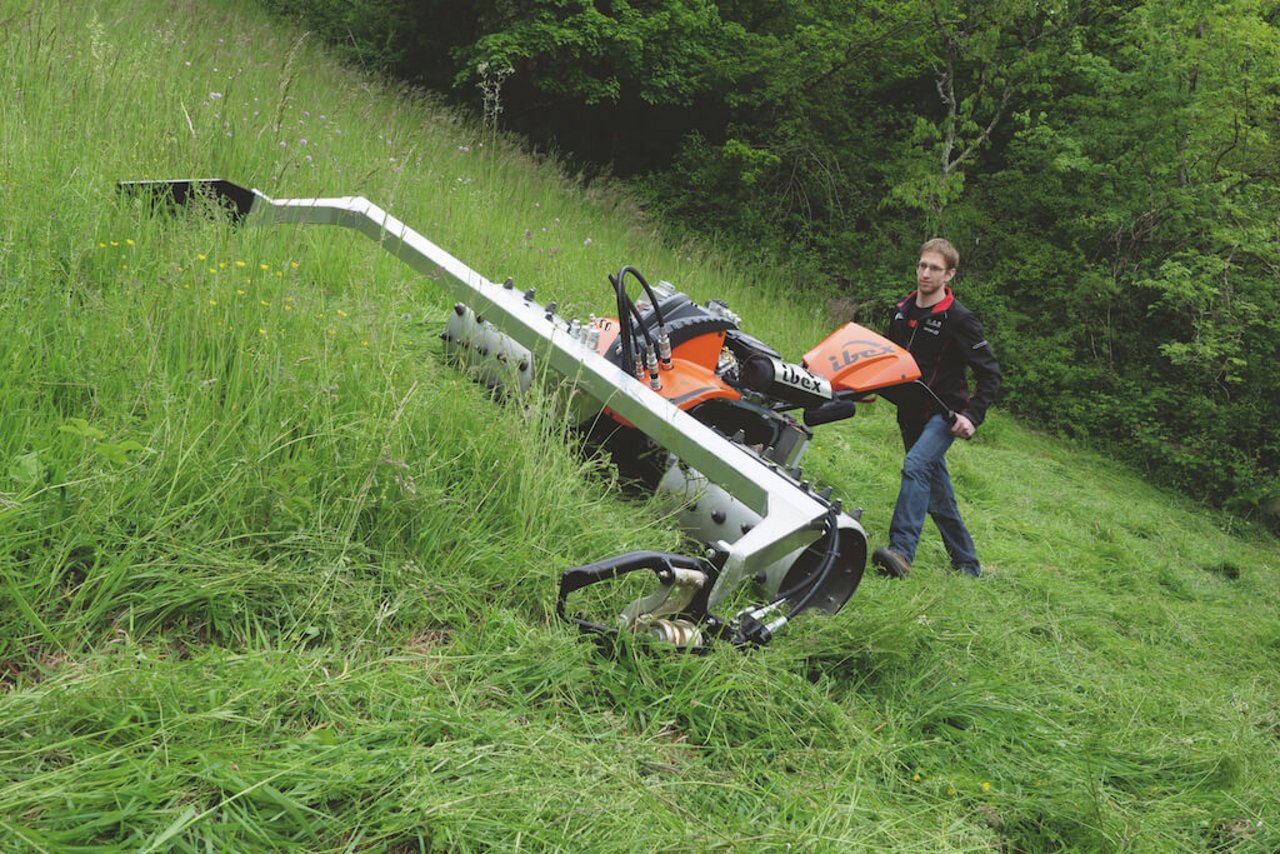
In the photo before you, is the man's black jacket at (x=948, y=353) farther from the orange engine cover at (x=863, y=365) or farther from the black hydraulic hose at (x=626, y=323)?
the black hydraulic hose at (x=626, y=323)

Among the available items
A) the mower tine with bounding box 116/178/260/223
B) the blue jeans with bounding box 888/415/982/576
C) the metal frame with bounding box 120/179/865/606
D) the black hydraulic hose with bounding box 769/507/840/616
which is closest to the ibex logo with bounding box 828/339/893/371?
the blue jeans with bounding box 888/415/982/576

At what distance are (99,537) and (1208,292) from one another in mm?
13875

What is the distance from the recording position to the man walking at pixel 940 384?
479cm

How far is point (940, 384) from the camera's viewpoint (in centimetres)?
510

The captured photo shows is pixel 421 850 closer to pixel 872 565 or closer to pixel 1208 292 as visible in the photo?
pixel 872 565

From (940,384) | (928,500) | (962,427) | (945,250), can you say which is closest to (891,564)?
(928,500)

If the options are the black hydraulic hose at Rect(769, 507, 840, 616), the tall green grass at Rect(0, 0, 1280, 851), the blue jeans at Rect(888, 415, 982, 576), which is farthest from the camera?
the blue jeans at Rect(888, 415, 982, 576)

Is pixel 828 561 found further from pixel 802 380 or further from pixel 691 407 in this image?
pixel 802 380

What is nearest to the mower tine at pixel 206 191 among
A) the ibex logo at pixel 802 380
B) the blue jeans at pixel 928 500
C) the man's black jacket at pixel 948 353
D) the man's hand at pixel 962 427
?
the ibex logo at pixel 802 380

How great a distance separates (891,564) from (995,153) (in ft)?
47.0

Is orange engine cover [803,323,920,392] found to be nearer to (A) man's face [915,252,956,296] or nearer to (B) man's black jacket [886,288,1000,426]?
(B) man's black jacket [886,288,1000,426]

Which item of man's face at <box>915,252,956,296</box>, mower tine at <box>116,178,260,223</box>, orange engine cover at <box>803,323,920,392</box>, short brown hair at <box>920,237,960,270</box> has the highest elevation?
short brown hair at <box>920,237,960,270</box>

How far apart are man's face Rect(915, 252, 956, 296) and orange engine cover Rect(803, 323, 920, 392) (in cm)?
82

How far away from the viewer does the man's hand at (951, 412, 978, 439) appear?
479 centimetres
